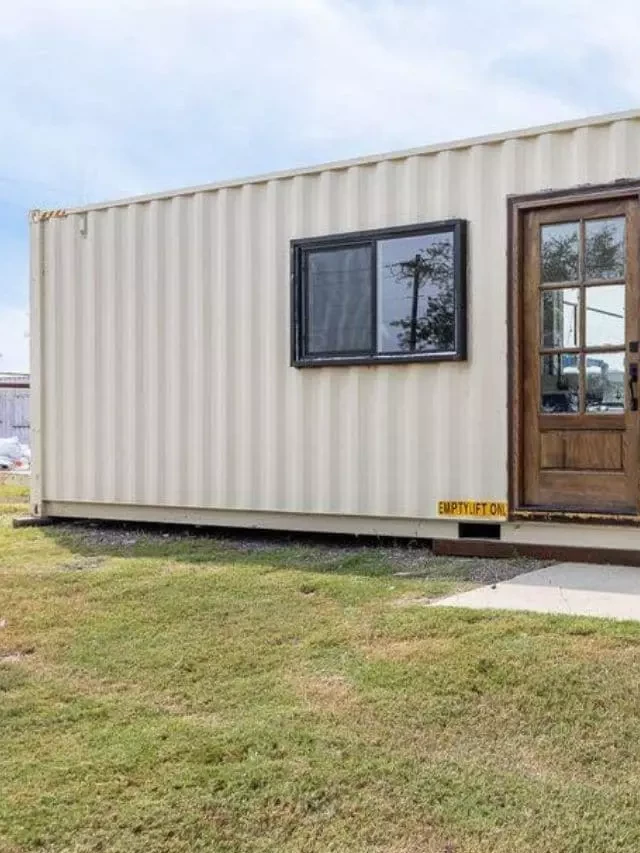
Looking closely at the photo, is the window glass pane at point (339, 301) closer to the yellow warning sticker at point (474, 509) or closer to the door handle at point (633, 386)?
the yellow warning sticker at point (474, 509)

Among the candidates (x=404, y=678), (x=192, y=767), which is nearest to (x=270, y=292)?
(x=404, y=678)

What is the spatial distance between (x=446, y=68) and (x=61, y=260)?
12.6 feet

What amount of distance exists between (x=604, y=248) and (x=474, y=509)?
1.70 m

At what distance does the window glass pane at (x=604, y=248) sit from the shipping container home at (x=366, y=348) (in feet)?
0.04

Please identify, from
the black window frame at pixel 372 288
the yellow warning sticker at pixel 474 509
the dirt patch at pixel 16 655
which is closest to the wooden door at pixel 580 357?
the yellow warning sticker at pixel 474 509

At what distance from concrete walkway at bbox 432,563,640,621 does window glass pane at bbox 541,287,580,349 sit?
132 cm

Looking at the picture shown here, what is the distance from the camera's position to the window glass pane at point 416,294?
5449 millimetres

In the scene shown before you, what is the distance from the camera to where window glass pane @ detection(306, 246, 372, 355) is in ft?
18.7

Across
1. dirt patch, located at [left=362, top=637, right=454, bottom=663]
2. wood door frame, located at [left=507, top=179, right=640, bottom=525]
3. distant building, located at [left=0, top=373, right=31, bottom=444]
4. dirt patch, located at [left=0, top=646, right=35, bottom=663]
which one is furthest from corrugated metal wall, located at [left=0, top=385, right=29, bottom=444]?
dirt patch, located at [left=362, top=637, right=454, bottom=663]

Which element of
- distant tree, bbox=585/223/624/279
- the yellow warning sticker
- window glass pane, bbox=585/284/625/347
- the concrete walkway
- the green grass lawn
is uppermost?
distant tree, bbox=585/223/624/279

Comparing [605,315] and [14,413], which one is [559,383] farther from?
[14,413]

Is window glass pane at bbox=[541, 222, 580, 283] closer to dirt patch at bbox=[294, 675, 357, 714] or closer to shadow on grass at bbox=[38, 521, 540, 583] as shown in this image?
shadow on grass at bbox=[38, 521, 540, 583]

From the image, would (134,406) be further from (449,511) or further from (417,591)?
(417,591)

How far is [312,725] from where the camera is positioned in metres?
2.76
